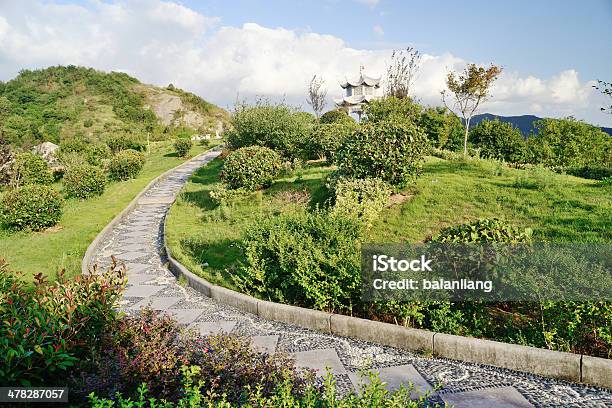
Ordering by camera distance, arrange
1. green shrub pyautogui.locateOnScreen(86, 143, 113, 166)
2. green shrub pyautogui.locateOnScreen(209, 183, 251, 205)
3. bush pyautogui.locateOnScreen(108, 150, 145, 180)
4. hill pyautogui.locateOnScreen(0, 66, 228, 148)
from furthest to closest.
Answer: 1. hill pyautogui.locateOnScreen(0, 66, 228, 148)
2. green shrub pyautogui.locateOnScreen(86, 143, 113, 166)
3. bush pyautogui.locateOnScreen(108, 150, 145, 180)
4. green shrub pyautogui.locateOnScreen(209, 183, 251, 205)

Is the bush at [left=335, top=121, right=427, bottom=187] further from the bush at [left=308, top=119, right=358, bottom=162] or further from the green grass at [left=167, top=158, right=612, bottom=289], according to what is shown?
the bush at [left=308, top=119, right=358, bottom=162]

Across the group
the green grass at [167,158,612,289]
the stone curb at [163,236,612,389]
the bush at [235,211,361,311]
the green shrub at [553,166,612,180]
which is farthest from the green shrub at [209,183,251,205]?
the green shrub at [553,166,612,180]


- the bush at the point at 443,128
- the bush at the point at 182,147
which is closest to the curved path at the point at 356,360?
the bush at the point at 443,128

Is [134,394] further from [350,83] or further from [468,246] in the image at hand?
[350,83]

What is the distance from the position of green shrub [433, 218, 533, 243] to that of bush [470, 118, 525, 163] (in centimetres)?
1375

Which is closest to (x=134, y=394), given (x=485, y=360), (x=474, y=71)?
(x=485, y=360)

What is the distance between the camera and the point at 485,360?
3828 mm

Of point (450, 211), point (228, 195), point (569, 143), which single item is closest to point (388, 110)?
point (569, 143)

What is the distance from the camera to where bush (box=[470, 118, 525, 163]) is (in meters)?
17.8

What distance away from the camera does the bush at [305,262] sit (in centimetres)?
496

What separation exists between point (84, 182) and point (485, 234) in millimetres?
14295

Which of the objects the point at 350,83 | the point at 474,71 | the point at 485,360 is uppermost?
the point at 350,83

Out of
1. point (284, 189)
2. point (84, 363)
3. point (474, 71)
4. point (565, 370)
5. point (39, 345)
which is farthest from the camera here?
point (474, 71)

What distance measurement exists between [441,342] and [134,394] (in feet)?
9.17
